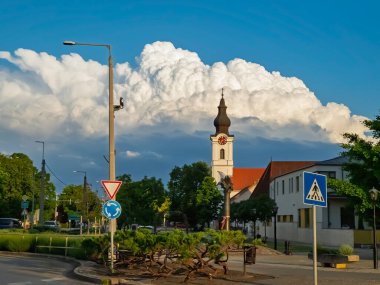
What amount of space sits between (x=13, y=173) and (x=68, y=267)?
72191 mm

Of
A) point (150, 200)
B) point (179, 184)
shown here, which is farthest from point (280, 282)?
point (179, 184)

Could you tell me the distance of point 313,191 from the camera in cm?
1218

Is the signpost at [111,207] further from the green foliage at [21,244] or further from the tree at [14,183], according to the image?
the tree at [14,183]

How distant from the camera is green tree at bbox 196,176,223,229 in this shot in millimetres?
92375

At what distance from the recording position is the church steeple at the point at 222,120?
109688 mm

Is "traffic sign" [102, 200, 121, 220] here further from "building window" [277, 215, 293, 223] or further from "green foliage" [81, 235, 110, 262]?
"building window" [277, 215, 293, 223]

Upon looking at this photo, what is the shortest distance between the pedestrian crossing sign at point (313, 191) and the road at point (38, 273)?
339 inches

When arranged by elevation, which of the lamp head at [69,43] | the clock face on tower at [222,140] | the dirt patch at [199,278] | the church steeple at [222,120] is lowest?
the dirt patch at [199,278]

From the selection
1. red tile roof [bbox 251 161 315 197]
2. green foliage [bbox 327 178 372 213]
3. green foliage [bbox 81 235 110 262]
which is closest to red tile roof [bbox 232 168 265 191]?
red tile roof [bbox 251 161 315 197]

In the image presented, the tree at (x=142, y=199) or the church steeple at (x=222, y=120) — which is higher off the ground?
the church steeple at (x=222, y=120)

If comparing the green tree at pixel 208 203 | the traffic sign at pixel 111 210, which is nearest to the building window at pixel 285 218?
the green tree at pixel 208 203

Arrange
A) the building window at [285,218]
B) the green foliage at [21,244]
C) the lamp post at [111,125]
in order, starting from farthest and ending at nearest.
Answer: the building window at [285,218]
the green foliage at [21,244]
the lamp post at [111,125]

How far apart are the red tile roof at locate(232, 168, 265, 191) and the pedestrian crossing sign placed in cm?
11717

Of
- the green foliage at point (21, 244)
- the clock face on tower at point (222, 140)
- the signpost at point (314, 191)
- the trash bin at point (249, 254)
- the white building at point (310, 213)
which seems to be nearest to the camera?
the signpost at point (314, 191)
